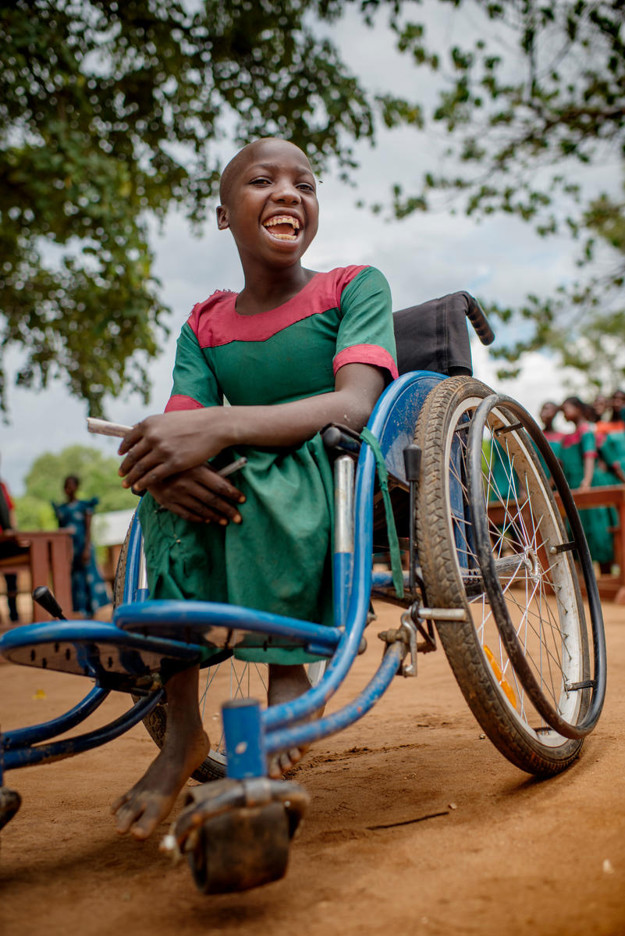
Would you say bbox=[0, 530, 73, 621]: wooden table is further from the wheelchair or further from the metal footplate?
the metal footplate

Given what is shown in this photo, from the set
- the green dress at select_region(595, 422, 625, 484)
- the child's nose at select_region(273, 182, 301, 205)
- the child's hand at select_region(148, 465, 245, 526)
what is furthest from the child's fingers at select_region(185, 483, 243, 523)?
the green dress at select_region(595, 422, 625, 484)

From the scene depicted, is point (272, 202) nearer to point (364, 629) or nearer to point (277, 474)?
point (277, 474)

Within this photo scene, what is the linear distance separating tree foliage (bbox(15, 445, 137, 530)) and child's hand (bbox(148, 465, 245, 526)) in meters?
31.4

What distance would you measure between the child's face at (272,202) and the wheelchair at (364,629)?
446 millimetres

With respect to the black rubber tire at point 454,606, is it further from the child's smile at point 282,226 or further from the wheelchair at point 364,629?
the child's smile at point 282,226

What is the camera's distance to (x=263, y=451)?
162 centimetres

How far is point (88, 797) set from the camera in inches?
82.4

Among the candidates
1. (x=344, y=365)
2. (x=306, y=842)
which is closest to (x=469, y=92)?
(x=344, y=365)

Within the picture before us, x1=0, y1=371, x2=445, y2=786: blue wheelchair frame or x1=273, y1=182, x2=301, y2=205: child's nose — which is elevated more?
x1=273, y1=182, x2=301, y2=205: child's nose

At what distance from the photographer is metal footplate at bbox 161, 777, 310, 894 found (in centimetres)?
113

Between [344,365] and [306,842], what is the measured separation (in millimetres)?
971

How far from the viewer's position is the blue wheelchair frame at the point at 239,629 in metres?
1.25

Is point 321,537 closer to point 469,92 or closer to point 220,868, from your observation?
point 220,868

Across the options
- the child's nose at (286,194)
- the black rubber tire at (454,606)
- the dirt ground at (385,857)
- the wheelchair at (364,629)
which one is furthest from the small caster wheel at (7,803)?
the child's nose at (286,194)
